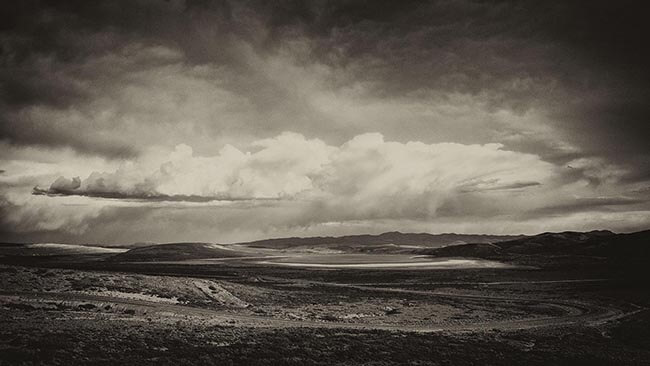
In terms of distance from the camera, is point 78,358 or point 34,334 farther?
point 34,334

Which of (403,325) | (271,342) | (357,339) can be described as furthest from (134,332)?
(403,325)

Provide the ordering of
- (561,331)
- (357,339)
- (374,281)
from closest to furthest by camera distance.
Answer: (357,339)
(561,331)
(374,281)

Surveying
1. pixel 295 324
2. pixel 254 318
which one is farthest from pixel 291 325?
pixel 254 318

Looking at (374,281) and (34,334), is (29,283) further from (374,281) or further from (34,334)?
(374,281)

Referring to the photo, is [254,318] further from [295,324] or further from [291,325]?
[291,325]

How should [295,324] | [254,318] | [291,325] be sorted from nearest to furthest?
[291,325], [295,324], [254,318]

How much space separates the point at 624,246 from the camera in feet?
594

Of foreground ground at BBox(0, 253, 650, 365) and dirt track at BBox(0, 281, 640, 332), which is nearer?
foreground ground at BBox(0, 253, 650, 365)

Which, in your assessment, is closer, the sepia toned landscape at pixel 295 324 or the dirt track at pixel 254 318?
the sepia toned landscape at pixel 295 324

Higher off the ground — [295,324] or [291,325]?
[291,325]

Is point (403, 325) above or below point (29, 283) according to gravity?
below

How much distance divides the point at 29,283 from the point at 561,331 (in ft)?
172

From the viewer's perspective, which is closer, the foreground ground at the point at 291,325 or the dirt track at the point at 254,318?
the foreground ground at the point at 291,325

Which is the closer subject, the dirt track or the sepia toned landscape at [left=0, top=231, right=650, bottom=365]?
the sepia toned landscape at [left=0, top=231, right=650, bottom=365]
